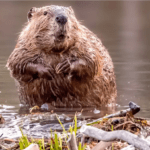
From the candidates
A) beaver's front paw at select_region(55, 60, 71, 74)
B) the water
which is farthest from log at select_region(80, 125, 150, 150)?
beaver's front paw at select_region(55, 60, 71, 74)

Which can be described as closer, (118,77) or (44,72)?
(44,72)

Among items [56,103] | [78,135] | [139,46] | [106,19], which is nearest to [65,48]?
[56,103]

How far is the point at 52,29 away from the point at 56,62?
1.52ft

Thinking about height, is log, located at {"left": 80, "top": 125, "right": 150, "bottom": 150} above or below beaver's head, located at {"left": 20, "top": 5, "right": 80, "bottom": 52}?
below

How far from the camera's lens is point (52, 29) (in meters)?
4.63

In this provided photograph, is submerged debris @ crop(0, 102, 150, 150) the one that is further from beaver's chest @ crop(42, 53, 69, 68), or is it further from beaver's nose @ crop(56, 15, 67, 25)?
beaver's chest @ crop(42, 53, 69, 68)

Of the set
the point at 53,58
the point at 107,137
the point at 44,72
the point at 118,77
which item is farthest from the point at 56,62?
the point at 118,77

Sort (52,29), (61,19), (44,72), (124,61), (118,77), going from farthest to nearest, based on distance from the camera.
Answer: (124,61) → (118,77) → (44,72) → (52,29) → (61,19)

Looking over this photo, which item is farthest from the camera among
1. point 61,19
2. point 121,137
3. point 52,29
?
point 52,29

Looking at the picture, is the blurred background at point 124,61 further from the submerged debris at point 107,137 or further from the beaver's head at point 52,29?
the submerged debris at point 107,137

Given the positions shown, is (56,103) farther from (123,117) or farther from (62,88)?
(123,117)

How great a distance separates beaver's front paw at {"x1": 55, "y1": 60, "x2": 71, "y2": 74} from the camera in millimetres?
4922

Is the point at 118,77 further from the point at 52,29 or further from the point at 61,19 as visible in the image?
the point at 61,19

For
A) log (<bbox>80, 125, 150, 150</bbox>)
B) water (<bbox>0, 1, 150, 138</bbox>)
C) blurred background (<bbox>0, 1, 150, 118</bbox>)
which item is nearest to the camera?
log (<bbox>80, 125, 150, 150</bbox>)
